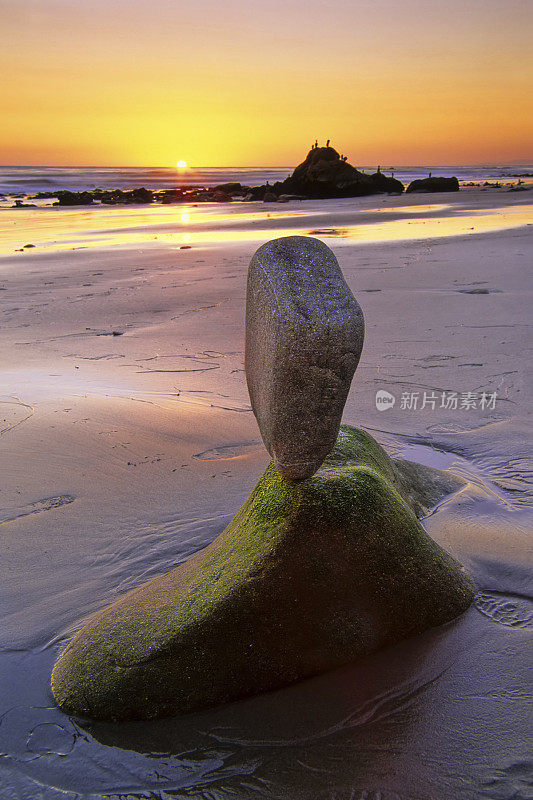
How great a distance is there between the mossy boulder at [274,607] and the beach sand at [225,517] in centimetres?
8

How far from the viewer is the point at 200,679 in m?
2.28

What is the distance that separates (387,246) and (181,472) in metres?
10.2

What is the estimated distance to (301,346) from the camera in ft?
7.36

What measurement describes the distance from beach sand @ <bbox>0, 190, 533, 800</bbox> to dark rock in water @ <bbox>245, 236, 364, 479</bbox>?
0.87 metres

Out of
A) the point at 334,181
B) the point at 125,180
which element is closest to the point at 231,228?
the point at 334,181

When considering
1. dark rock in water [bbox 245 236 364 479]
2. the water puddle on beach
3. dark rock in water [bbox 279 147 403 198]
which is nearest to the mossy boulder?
dark rock in water [bbox 245 236 364 479]

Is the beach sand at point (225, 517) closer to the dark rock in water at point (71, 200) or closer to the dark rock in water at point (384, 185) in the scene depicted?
the dark rock in water at point (71, 200)

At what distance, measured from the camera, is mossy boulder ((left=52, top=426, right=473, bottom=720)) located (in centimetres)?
228

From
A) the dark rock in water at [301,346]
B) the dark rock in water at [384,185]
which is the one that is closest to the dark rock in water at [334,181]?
the dark rock in water at [384,185]

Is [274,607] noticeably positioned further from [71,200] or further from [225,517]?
[71,200]

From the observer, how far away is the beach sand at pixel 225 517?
2020 millimetres

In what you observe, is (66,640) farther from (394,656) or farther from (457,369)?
(457,369)

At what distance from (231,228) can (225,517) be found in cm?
1689

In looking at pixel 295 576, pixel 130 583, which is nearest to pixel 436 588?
pixel 295 576
